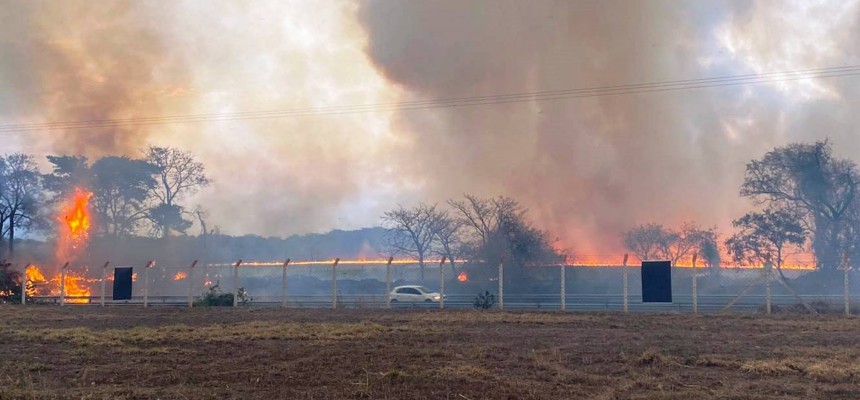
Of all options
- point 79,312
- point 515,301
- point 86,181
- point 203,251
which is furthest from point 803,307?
point 86,181

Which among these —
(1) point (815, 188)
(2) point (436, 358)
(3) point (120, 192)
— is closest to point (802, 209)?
(1) point (815, 188)

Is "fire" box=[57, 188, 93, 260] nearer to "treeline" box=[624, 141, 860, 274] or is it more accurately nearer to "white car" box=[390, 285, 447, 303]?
"white car" box=[390, 285, 447, 303]

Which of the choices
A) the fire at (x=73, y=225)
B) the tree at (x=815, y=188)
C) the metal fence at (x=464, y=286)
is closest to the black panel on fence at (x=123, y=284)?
the metal fence at (x=464, y=286)

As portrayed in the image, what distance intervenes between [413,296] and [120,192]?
35620mm

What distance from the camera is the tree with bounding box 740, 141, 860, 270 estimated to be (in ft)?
131

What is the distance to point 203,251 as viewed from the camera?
195ft

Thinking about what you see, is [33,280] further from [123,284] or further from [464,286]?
[464,286]

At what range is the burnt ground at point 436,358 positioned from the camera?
881 centimetres

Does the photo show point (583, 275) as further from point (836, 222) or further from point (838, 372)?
point (838, 372)

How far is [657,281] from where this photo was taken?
23.1 metres

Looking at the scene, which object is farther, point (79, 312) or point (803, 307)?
point (79, 312)

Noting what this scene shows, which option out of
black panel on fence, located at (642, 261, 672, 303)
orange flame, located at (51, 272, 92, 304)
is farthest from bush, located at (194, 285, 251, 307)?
black panel on fence, located at (642, 261, 672, 303)

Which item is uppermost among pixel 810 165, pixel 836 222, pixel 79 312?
pixel 810 165

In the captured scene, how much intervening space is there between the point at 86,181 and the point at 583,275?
141 ft
